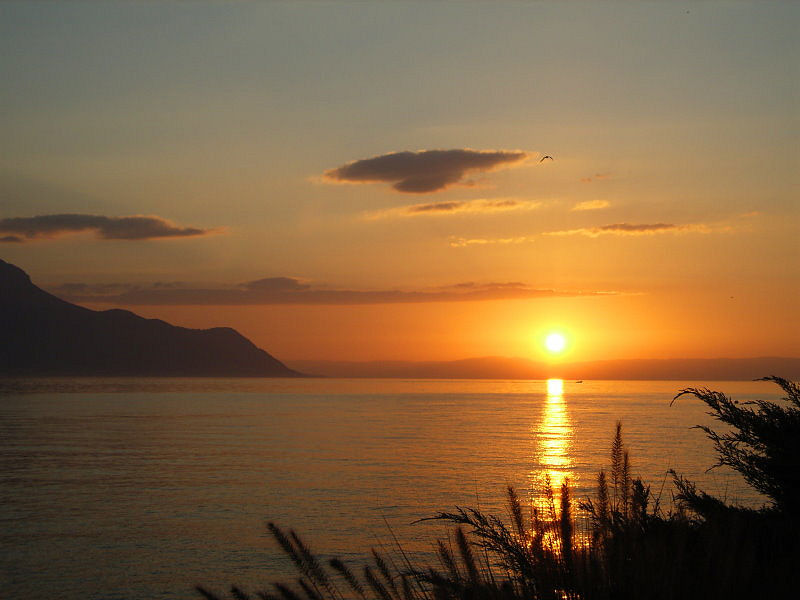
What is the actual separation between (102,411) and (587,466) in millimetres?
82865

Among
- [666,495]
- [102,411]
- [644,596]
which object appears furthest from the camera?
[102,411]

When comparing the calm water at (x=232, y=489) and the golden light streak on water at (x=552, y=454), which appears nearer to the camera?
the calm water at (x=232, y=489)

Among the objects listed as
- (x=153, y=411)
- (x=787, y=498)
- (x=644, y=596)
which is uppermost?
(x=644, y=596)

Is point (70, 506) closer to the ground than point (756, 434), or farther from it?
closer to the ground

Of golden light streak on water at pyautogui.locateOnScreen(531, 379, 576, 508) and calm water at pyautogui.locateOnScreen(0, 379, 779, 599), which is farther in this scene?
golden light streak on water at pyautogui.locateOnScreen(531, 379, 576, 508)

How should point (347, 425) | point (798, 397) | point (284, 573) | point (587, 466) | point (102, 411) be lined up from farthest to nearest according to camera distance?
point (102, 411)
point (347, 425)
point (587, 466)
point (284, 573)
point (798, 397)

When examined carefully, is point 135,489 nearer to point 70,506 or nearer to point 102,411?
point 70,506

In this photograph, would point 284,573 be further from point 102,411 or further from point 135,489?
point 102,411

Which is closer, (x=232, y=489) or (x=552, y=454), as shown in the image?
(x=232, y=489)

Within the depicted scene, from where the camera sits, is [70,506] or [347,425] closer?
[70,506]

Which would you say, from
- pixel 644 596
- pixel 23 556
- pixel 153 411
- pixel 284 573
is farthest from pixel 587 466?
pixel 153 411

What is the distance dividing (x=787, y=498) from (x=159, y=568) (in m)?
18.5

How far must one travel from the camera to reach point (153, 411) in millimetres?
112375

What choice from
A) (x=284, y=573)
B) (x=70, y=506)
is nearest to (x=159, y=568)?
(x=284, y=573)
